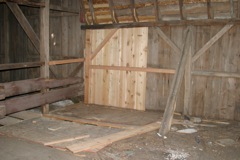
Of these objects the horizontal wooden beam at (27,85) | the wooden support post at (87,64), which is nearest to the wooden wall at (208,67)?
the wooden support post at (87,64)

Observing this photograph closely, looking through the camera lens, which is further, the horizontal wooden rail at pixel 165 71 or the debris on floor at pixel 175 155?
the horizontal wooden rail at pixel 165 71

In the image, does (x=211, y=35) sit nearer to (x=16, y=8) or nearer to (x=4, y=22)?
(x=16, y=8)

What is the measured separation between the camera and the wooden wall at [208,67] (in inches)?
299

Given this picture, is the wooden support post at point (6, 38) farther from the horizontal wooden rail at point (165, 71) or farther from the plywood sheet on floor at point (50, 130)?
the plywood sheet on floor at point (50, 130)

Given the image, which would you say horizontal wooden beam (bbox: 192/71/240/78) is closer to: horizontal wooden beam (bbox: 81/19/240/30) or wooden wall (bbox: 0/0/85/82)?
horizontal wooden beam (bbox: 81/19/240/30)

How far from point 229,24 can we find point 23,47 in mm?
7947

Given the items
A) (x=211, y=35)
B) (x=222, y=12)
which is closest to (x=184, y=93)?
(x=211, y=35)

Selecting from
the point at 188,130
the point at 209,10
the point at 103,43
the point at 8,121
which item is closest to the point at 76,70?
the point at 103,43

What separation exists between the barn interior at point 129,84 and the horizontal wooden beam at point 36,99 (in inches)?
1.1

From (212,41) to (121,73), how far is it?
3074 mm

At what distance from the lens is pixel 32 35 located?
808 centimetres

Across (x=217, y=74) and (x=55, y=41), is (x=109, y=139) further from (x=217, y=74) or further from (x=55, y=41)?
(x=55, y=41)

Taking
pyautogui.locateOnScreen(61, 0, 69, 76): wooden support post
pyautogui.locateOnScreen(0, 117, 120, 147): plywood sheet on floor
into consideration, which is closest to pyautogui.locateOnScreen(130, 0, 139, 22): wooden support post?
pyautogui.locateOnScreen(61, 0, 69, 76): wooden support post

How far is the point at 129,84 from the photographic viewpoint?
903 cm
